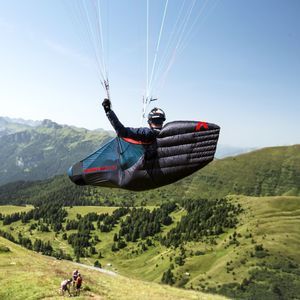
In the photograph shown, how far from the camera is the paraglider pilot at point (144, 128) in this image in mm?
12430

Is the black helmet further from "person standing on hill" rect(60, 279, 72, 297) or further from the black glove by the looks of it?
"person standing on hill" rect(60, 279, 72, 297)

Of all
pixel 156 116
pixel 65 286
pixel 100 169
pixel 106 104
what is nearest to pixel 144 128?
pixel 156 116

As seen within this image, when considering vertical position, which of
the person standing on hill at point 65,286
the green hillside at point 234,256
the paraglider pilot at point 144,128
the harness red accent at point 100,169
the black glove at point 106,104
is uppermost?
the black glove at point 106,104

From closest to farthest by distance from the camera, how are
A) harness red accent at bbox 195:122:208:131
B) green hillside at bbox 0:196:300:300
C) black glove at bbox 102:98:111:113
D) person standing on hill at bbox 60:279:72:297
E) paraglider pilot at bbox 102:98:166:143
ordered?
harness red accent at bbox 195:122:208:131, black glove at bbox 102:98:111:113, paraglider pilot at bbox 102:98:166:143, person standing on hill at bbox 60:279:72:297, green hillside at bbox 0:196:300:300

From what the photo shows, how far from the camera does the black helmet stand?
12492 millimetres

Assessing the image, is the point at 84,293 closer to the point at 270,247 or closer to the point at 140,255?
the point at 270,247

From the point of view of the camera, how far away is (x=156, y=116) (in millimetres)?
12484

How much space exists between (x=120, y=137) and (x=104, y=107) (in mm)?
1241

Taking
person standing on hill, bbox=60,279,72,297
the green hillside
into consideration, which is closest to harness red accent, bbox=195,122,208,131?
person standing on hill, bbox=60,279,72,297

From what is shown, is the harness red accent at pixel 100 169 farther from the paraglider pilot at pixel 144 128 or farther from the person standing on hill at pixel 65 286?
the person standing on hill at pixel 65 286

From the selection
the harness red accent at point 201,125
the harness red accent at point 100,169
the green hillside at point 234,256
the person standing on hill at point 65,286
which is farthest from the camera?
the green hillside at point 234,256

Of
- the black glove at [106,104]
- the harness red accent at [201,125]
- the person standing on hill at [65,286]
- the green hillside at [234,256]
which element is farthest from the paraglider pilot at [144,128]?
the green hillside at [234,256]

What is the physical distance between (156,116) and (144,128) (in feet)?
1.77

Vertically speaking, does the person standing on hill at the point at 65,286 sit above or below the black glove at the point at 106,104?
below
